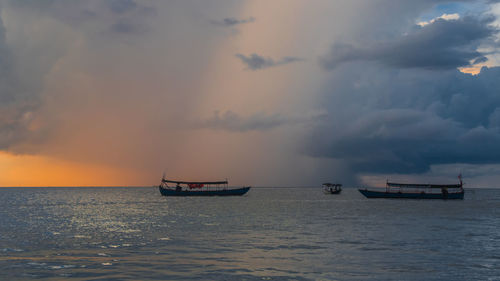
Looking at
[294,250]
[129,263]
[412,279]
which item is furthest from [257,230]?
[412,279]

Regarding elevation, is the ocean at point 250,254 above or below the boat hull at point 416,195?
below

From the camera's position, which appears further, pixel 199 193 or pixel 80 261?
pixel 199 193

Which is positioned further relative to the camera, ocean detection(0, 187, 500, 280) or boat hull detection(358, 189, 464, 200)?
boat hull detection(358, 189, 464, 200)

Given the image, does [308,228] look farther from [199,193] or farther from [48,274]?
[199,193]

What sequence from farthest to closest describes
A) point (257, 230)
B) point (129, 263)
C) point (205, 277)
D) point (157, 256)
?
point (257, 230) → point (157, 256) → point (129, 263) → point (205, 277)

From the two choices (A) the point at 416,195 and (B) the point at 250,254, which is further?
(A) the point at 416,195

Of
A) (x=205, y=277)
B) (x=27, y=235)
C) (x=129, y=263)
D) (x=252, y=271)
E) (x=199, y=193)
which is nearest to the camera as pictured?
(x=205, y=277)

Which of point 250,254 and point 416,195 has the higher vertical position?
point 416,195

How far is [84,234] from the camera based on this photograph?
35.8 meters

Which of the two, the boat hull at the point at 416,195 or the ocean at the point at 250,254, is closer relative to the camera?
the ocean at the point at 250,254

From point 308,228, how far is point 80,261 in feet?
74.4

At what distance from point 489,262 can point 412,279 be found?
7019 mm

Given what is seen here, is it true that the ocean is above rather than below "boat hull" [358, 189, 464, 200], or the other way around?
below

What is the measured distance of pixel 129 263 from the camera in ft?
71.9
